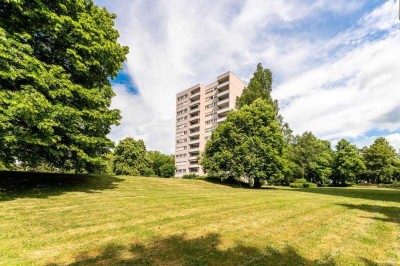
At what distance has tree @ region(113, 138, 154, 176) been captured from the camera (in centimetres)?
6044

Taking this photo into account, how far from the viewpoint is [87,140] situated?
14.5m

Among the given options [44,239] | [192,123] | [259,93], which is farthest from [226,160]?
[192,123]

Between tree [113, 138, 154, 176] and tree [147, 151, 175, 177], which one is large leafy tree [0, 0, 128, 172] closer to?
tree [113, 138, 154, 176]

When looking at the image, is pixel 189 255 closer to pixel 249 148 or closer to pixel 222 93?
pixel 249 148

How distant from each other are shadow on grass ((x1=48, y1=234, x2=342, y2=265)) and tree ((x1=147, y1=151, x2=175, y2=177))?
79.7m

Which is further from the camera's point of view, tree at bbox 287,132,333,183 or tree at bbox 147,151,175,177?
tree at bbox 147,151,175,177

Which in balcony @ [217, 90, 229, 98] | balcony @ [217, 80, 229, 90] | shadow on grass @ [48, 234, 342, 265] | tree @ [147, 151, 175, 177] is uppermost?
balcony @ [217, 80, 229, 90]

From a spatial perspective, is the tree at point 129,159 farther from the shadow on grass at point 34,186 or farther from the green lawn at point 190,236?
the green lawn at point 190,236

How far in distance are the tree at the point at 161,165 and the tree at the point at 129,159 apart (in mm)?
20637

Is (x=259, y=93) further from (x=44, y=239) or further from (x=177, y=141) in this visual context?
(x=177, y=141)

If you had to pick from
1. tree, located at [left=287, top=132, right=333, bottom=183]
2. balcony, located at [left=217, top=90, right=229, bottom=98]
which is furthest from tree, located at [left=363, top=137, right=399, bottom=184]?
balcony, located at [left=217, top=90, right=229, bottom=98]

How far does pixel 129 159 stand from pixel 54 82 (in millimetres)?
50968

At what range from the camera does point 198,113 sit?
7994 centimetres

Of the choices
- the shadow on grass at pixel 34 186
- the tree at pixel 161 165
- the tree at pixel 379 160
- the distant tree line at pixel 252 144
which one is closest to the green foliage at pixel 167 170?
the tree at pixel 161 165
